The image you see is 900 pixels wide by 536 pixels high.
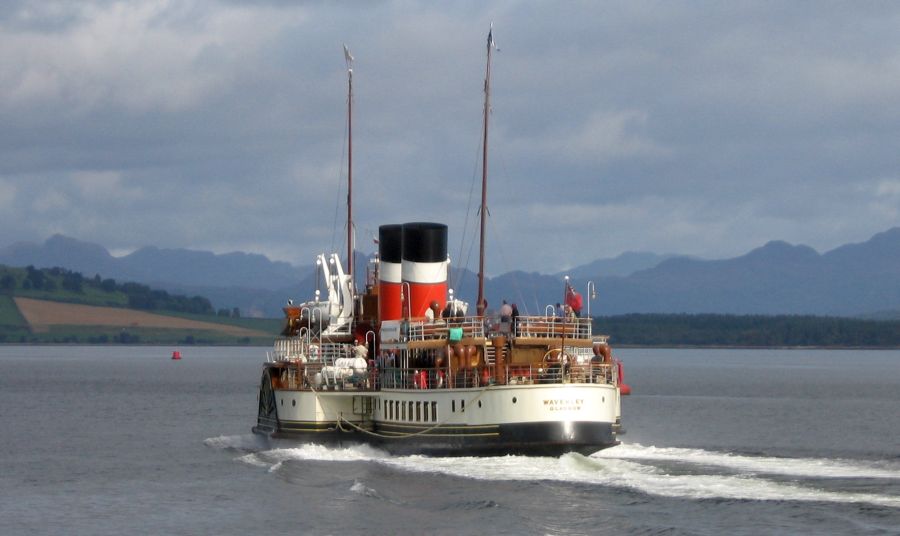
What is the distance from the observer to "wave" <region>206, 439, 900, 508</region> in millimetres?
47438

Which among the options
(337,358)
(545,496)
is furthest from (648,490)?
(337,358)

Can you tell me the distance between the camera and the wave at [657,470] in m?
47.4

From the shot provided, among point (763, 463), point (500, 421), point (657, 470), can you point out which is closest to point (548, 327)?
point (500, 421)

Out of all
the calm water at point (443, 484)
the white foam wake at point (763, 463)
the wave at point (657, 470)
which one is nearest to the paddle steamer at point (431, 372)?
the wave at point (657, 470)

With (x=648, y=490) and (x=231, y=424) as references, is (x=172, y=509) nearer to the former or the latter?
(x=648, y=490)

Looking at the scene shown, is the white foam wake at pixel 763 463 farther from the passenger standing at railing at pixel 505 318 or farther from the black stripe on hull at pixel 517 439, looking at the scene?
the passenger standing at railing at pixel 505 318

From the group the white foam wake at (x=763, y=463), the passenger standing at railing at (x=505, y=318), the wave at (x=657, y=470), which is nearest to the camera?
the wave at (x=657, y=470)

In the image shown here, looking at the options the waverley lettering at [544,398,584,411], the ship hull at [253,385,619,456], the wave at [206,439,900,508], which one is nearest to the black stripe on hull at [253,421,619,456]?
the ship hull at [253,385,619,456]

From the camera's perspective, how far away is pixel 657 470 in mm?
53750

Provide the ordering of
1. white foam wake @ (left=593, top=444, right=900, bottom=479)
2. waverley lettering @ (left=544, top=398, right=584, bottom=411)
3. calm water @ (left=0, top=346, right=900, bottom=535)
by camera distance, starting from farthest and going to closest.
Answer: white foam wake @ (left=593, top=444, right=900, bottom=479)
waverley lettering @ (left=544, top=398, right=584, bottom=411)
calm water @ (left=0, top=346, right=900, bottom=535)

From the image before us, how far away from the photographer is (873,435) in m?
79.1

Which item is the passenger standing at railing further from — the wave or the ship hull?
the wave

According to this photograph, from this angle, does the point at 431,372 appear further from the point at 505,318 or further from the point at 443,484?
the point at 443,484

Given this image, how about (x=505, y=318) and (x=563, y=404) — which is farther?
(x=505, y=318)
